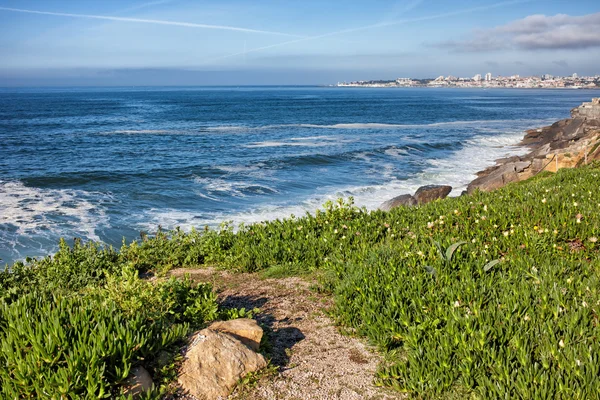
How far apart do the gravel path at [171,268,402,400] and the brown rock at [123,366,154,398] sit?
71 cm

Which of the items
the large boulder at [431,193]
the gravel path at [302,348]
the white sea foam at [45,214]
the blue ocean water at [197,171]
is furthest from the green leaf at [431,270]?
the large boulder at [431,193]

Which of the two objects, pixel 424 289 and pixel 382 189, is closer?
pixel 424 289

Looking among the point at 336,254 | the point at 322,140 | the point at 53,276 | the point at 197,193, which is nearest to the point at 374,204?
the point at 197,193

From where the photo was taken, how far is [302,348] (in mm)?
5070

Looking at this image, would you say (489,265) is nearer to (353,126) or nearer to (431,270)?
(431,270)

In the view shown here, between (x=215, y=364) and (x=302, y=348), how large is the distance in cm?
113

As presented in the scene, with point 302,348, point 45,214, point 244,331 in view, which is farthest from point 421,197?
point 244,331

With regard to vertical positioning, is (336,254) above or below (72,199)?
above

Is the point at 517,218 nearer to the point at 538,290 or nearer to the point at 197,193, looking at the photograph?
the point at 538,290

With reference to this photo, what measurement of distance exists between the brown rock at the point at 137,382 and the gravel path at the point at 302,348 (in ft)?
2.34

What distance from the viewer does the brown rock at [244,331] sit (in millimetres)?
4719

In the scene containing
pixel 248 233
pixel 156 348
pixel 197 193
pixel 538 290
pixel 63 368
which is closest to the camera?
pixel 63 368

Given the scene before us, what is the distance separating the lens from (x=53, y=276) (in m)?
7.76

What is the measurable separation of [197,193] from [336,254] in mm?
16227
